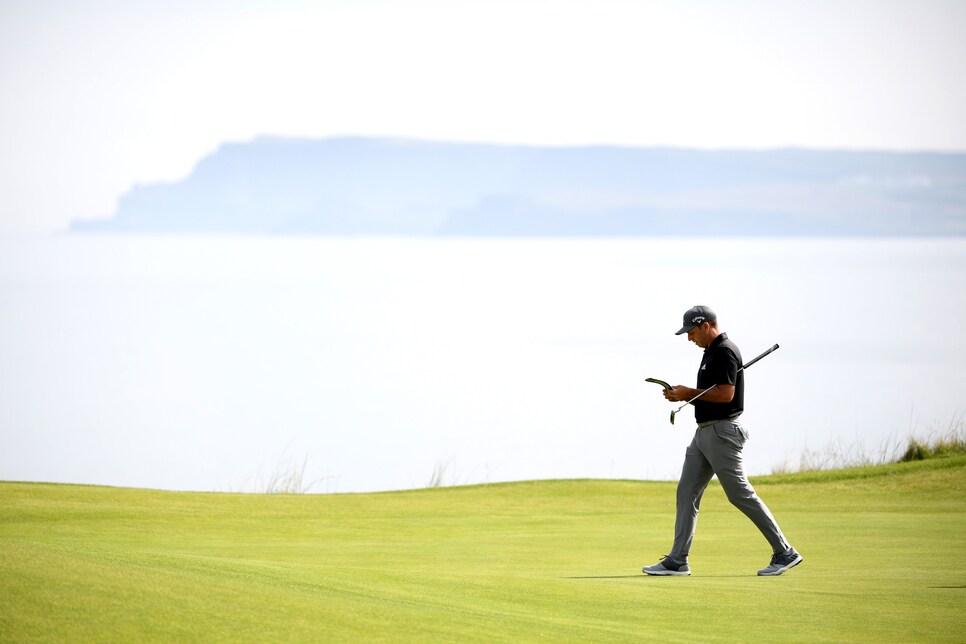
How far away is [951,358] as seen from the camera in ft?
131

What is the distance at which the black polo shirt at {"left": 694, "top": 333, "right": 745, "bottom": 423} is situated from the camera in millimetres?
8164

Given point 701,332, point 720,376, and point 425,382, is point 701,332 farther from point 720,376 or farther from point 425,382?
point 425,382

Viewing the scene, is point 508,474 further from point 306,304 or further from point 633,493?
point 306,304

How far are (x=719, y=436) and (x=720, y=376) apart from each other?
0.38m

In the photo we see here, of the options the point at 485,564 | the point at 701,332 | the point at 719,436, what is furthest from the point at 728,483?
the point at 485,564

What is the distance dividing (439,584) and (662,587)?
124cm

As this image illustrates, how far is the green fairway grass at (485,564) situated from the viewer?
565 cm

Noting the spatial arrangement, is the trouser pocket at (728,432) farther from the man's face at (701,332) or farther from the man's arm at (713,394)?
the man's face at (701,332)

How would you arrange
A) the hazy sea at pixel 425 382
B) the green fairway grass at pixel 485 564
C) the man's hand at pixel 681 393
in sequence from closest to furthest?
the green fairway grass at pixel 485 564, the man's hand at pixel 681 393, the hazy sea at pixel 425 382

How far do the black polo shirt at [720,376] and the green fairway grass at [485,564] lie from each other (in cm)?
99

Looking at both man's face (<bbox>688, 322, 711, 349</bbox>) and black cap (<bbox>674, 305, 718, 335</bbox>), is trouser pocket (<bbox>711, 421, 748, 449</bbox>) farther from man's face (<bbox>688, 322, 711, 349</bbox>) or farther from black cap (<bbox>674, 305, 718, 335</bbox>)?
black cap (<bbox>674, 305, 718, 335</bbox>)

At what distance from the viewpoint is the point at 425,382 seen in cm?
3434

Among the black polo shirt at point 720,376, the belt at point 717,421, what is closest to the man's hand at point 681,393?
the black polo shirt at point 720,376

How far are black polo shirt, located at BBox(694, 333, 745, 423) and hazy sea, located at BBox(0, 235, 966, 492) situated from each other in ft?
29.1
